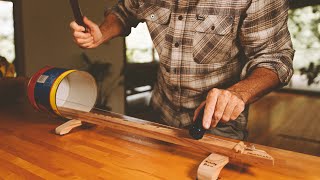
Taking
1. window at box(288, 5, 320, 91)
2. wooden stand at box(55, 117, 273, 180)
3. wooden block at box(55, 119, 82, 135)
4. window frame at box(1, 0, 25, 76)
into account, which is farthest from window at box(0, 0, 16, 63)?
window at box(288, 5, 320, 91)

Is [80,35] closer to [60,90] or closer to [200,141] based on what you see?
[60,90]

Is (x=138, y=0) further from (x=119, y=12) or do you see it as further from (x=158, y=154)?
(x=158, y=154)

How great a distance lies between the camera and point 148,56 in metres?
7.32

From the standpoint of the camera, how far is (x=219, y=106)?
40.9 inches

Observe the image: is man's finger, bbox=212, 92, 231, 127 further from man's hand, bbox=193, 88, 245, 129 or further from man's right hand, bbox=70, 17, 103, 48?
man's right hand, bbox=70, 17, 103, 48

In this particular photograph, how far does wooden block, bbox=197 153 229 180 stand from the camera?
37.9 inches

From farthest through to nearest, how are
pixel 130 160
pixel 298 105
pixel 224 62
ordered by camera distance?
pixel 298 105 < pixel 224 62 < pixel 130 160

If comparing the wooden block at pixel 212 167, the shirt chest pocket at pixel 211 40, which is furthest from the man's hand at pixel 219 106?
the shirt chest pocket at pixel 211 40

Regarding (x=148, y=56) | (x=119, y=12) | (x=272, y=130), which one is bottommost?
(x=272, y=130)

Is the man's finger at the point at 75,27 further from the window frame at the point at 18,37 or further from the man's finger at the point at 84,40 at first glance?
the window frame at the point at 18,37

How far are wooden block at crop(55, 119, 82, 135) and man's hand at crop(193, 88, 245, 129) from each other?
0.65 m

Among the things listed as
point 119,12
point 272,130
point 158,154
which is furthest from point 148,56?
point 158,154

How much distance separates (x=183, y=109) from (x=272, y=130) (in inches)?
174

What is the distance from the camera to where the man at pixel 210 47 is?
4.54 feet
